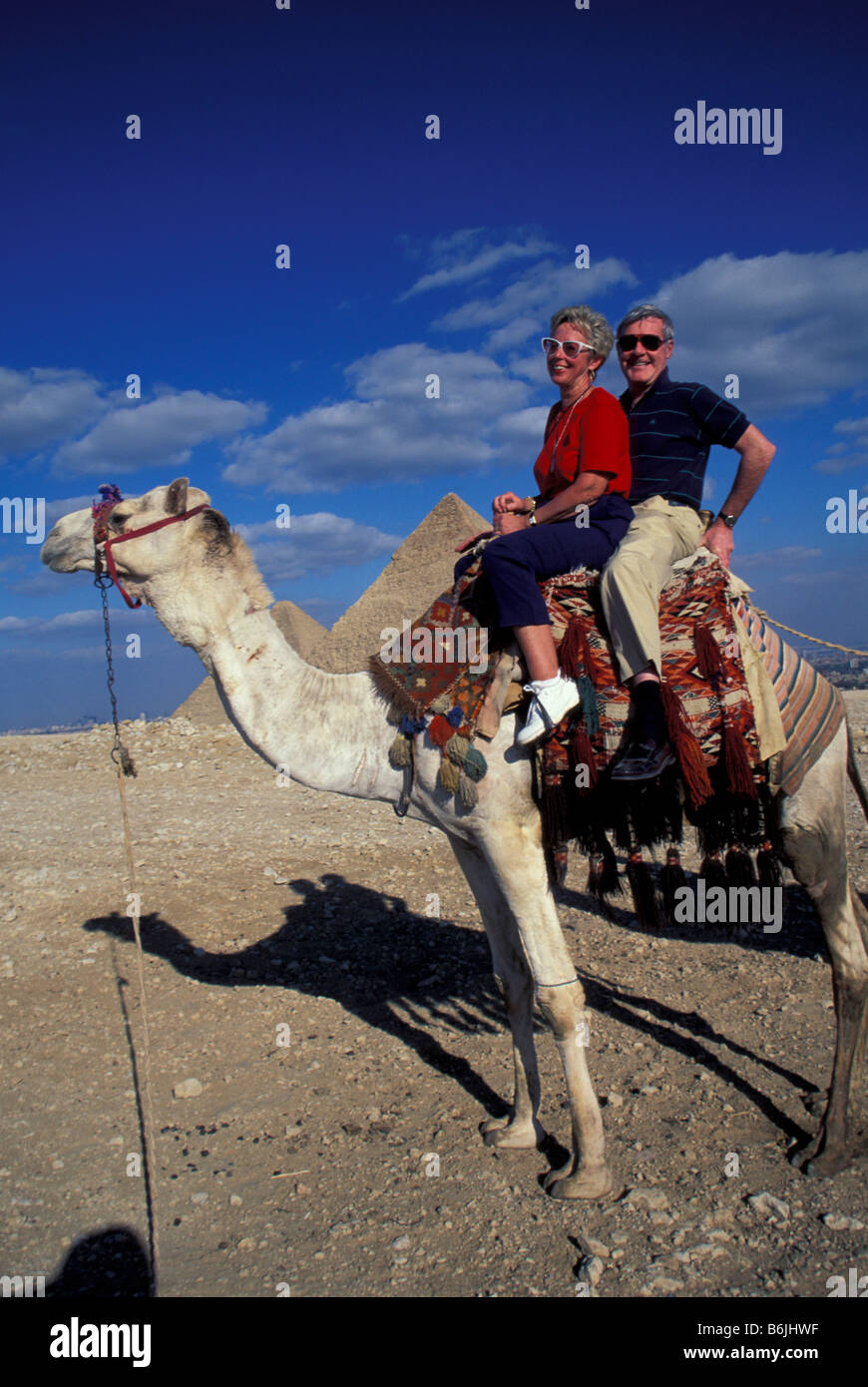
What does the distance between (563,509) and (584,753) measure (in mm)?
1079

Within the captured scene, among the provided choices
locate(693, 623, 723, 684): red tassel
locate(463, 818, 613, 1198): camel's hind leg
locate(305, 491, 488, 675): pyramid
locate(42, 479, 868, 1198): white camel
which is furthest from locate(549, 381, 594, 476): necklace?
locate(305, 491, 488, 675): pyramid

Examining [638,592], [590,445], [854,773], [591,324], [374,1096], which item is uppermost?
[591,324]

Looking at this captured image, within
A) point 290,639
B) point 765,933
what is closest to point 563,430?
point 765,933

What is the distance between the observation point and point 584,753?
3.43 meters

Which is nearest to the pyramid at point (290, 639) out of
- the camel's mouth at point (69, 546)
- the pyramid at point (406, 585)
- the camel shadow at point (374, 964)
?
the pyramid at point (406, 585)

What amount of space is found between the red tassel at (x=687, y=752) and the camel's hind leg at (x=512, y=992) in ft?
3.45

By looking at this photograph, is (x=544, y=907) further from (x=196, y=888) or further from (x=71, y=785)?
(x=71, y=785)

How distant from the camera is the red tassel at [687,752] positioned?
11.1 feet

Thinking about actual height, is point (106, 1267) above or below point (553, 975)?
below

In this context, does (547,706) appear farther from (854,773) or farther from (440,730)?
(854,773)

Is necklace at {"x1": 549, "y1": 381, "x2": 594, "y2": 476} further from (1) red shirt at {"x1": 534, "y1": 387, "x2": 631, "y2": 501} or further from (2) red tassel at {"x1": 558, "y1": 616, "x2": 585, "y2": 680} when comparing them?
(2) red tassel at {"x1": 558, "y1": 616, "x2": 585, "y2": 680}

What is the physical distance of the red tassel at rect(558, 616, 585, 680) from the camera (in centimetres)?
352

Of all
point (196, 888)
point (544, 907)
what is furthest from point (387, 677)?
point (196, 888)
